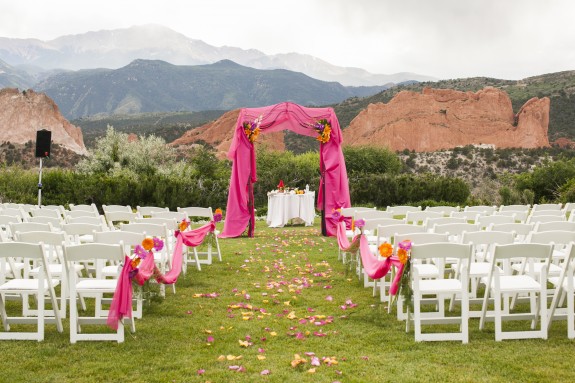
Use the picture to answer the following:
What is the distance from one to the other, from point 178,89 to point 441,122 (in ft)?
358

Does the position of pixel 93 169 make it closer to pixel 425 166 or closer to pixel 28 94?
pixel 425 166

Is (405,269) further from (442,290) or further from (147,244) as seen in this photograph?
(147,244)

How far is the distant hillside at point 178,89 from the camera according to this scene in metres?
142

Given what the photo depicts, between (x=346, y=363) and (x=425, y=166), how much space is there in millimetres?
44498

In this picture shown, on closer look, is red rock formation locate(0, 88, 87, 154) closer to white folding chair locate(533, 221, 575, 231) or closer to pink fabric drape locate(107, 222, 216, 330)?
pink fabric drape locate(107, 222, 216, 330)

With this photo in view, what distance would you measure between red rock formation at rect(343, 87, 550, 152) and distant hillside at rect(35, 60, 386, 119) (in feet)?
254

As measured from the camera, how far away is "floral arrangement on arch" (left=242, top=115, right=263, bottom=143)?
539 inches

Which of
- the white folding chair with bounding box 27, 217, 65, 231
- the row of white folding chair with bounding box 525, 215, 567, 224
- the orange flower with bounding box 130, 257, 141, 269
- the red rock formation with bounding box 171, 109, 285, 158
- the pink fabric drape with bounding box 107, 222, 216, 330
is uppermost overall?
the red rock formation with bounding box 171, 109, 285, 158

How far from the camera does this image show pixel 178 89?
159 metres

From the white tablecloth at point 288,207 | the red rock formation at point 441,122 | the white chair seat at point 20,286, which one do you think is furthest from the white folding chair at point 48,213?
the red rock formation at point 441,122

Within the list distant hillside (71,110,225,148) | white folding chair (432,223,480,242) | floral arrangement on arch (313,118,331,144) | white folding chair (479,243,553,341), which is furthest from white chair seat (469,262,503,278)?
distant hillside (71,110,225,148)

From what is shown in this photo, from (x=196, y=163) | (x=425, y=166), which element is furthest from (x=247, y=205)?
(x=425, y=166)

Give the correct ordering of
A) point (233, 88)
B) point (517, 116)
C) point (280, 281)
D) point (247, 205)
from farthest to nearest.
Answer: point (233, 88), point (517, 116), point (247, 205), point (280, 281)

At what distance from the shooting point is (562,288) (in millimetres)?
5418
